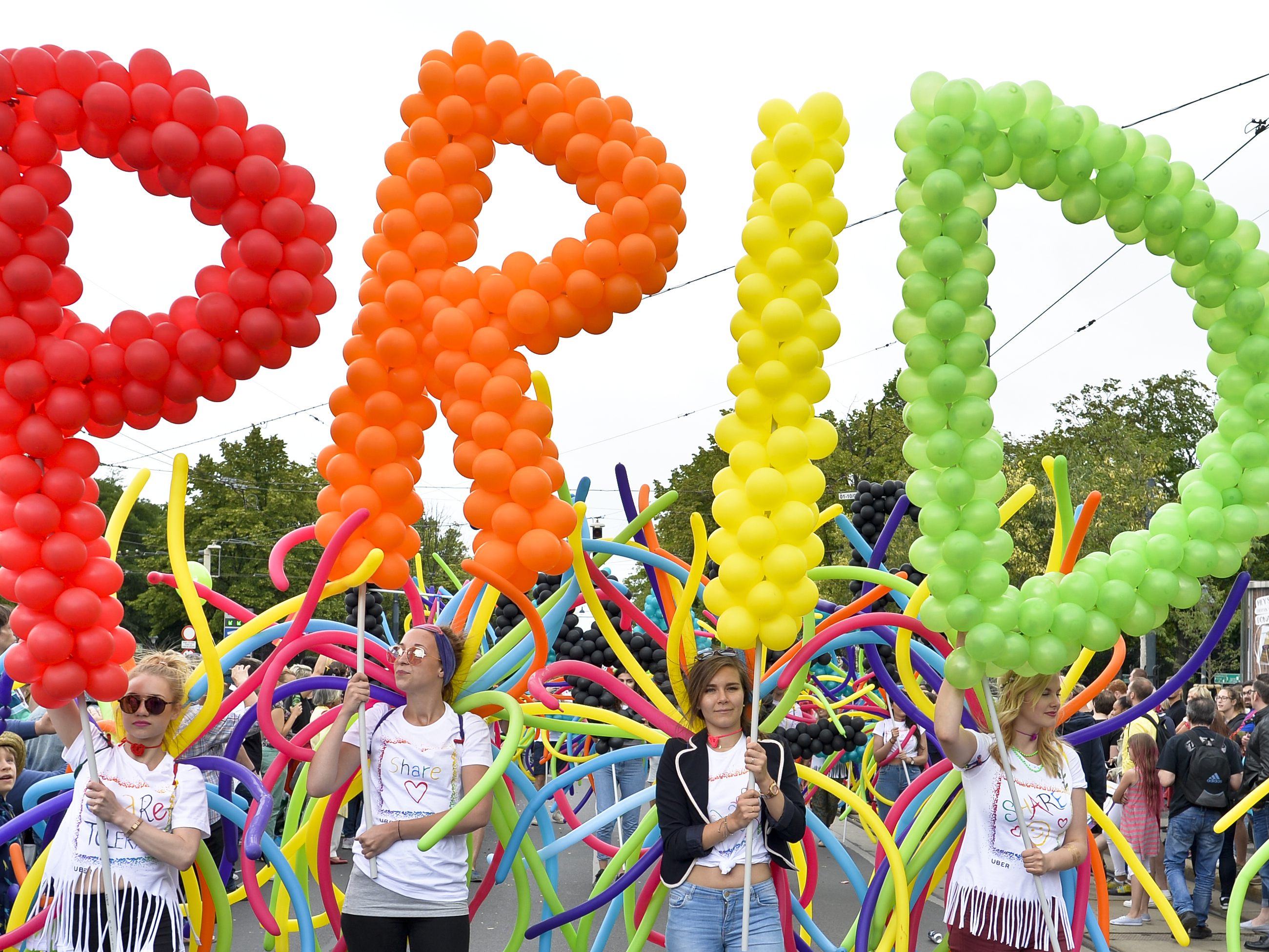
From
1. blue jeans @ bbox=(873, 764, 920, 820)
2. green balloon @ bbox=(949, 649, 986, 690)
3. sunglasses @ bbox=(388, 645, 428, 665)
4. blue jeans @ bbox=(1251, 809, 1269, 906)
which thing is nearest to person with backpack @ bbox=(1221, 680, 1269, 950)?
blue jeans @ bbox=(1251, 809, 1269, 906)

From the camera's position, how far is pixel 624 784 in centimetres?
882

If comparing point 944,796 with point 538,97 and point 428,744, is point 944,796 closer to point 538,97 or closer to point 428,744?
point 428,744

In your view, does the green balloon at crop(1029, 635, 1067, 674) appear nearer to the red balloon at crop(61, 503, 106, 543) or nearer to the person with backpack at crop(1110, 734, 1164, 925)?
the red balloon at crop(61, 503, 106, 543)

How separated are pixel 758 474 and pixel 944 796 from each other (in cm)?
143

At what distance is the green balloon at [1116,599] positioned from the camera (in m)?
3.79

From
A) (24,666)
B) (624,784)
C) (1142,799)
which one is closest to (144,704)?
(24,666)

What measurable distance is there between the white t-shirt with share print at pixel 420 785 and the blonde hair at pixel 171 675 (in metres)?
0.53

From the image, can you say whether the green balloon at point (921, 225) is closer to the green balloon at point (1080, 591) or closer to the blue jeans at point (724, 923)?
the green balloon at point (1080, 591)

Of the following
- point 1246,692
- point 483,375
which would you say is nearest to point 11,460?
point 483,375

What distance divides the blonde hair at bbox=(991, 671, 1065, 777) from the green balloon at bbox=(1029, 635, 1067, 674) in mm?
89

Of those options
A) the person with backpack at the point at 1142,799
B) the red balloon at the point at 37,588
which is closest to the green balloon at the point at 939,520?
the red balloon at the point at 37,588

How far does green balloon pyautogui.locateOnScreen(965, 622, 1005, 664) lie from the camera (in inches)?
143

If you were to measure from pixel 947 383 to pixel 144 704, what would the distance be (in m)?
2.58

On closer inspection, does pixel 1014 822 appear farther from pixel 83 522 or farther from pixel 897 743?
pixel 897 743
